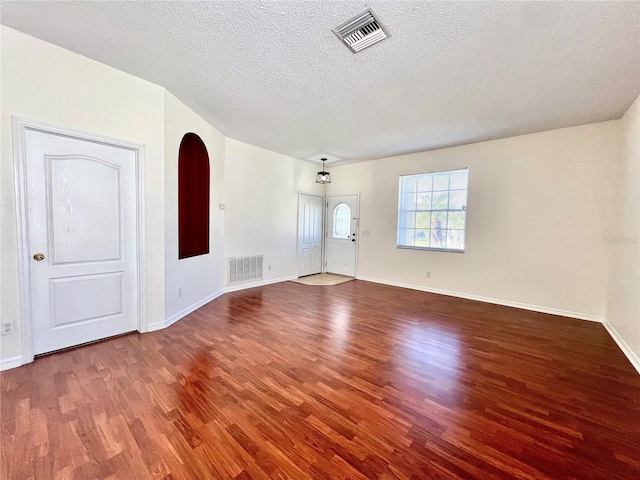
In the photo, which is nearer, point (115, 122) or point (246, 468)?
point (246, 468)

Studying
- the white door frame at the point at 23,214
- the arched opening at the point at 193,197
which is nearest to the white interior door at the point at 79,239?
the white door frame at the point at 23,214

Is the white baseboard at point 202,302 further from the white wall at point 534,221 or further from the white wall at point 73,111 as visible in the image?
the white wall at point 534,221

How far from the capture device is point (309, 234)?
6402mm

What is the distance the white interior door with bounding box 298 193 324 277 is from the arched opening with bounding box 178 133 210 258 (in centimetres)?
245

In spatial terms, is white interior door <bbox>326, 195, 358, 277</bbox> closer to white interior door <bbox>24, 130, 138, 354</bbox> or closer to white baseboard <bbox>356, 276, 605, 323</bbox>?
white baseboard <bbox>356, 276, 605, 323</bbox>

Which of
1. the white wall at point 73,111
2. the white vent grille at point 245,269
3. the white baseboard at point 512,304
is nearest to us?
the white wall at point 73,111

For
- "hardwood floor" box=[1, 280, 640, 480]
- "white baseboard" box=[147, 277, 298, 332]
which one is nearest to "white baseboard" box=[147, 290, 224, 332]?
"white baseboard" box=[147, 277, 298, 332]

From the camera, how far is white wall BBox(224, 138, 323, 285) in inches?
187

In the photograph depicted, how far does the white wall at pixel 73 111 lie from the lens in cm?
213

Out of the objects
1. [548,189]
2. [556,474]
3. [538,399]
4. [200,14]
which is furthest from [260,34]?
[548,189]

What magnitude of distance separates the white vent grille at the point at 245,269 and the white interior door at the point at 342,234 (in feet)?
6.67

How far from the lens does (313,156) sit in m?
5.66

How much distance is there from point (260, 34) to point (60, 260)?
272 centimetres

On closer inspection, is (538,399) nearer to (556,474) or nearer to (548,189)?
(556,474)
